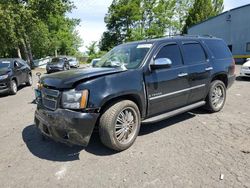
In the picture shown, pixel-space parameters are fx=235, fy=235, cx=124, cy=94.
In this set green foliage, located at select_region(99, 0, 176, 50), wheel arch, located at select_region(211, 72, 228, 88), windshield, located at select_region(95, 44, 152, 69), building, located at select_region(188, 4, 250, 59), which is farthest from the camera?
green foliage, located at select_region(99, 0, 176, 50)

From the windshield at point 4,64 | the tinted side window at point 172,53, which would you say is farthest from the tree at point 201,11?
the tinted side window at point 172,53

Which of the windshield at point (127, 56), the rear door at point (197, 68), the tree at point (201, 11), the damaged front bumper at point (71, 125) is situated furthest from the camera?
the tree at point (201, 11)

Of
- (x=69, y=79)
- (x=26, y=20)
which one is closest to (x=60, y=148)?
(x=69, y=79)

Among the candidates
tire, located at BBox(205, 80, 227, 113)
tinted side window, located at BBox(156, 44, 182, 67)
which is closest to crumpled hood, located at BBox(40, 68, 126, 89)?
tinted side window, located at BBox(156, 44, 182, 67)

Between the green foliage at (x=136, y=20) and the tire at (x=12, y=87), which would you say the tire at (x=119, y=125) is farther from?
the green foliage at (x=136, y=20)

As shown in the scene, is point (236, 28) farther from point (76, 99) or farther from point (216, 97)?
point (76, 99)

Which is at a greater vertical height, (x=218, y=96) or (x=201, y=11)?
(x=201, y=11)

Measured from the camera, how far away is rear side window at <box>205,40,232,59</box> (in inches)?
228

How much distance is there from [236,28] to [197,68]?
24084 mm

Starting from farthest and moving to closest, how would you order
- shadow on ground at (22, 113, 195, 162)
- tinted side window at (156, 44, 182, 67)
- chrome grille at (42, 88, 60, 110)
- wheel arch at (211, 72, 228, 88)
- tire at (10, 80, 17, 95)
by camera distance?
tire at (10, 80, 17, 95)
wheel arch at (211, 72, 228, 88)
tinted side window at (156, 44, 182, 67)
shadow on ground at (22, 113, 195, 162)
chrome grille at (42, 88, 60, 110)

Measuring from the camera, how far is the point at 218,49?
19.6 ft

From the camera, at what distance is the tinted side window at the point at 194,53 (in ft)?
16.7

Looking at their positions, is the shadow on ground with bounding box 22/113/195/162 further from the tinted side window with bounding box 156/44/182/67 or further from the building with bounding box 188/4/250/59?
the building with bounding box 188/4/250/59

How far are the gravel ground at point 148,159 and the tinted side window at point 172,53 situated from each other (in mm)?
1401
